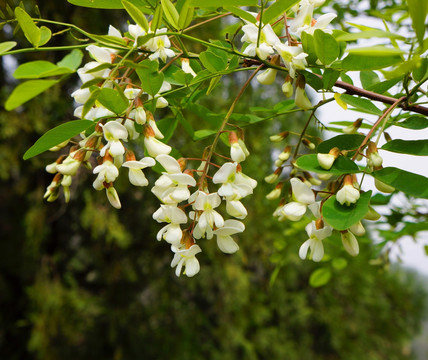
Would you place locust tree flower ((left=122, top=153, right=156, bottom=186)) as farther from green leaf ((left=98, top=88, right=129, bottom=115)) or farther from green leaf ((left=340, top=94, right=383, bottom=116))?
green leaf ((left=340, top=94, right=383, bottom=116))

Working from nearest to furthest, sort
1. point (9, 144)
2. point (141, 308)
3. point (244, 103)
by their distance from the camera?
point (9, 144), point (244, 103), point (141, 308)

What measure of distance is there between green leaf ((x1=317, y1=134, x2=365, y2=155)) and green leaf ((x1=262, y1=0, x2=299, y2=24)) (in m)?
0.10

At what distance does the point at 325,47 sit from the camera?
11.0 inches

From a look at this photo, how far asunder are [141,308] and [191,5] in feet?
6.51

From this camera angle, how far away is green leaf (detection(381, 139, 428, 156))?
29 cm

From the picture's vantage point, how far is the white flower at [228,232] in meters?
0.30

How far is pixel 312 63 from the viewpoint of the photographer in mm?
295

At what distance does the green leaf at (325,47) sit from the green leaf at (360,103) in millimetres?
37

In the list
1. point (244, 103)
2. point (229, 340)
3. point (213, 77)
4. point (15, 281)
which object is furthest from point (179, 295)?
point (213, 77)

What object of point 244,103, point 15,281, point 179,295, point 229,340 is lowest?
point 229,340

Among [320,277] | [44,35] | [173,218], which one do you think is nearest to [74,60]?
[44,35]

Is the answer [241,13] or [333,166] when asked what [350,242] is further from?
[241,13]

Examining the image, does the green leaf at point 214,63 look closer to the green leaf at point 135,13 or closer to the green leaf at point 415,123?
the green leaf at point 135,13

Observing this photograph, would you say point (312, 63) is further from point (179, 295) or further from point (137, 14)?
point (179, 295)
